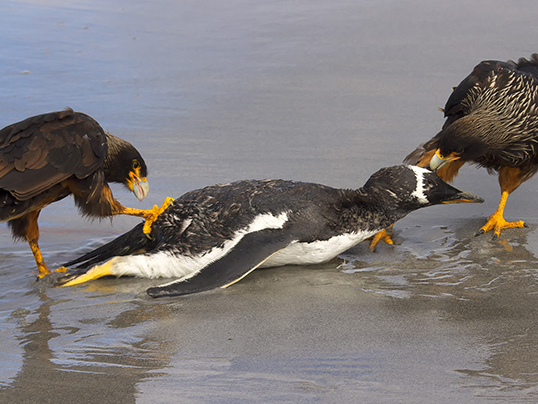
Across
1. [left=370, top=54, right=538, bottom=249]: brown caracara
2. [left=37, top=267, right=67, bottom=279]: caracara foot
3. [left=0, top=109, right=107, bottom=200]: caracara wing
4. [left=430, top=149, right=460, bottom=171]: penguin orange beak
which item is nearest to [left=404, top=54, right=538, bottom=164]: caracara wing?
[left=370, top=54, right=538, bottom=249]: brown caracara

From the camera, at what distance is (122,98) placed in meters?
9.72

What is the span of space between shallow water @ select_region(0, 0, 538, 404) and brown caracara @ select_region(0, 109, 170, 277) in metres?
0.59

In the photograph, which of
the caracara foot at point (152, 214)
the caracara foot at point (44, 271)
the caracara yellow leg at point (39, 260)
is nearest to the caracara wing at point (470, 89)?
the caracara foot at point (152, 214)

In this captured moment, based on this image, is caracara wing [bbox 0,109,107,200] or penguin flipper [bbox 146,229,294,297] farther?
caracara wing [bbox 0,109,107,200]

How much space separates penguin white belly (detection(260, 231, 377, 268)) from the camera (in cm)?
517

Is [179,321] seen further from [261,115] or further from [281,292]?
[261,115]

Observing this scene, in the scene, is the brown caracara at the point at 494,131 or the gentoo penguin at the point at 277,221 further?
the brown caracara at the point at 494,131

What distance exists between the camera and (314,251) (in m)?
5.20

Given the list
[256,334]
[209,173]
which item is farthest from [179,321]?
[209,173]

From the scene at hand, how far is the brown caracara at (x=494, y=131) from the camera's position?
599 cm

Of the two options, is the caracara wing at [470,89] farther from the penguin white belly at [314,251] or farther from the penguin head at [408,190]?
the penguin white belly at [314,251]

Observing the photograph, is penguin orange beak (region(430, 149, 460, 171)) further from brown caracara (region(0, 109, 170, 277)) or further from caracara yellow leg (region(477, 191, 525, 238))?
brown caracara (region(0, 109, 170, 277))

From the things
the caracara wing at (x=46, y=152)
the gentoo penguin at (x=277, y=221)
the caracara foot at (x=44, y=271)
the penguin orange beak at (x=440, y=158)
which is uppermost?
the caracara wing at (x=46, y=152)

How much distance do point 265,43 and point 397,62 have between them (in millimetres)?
2216
